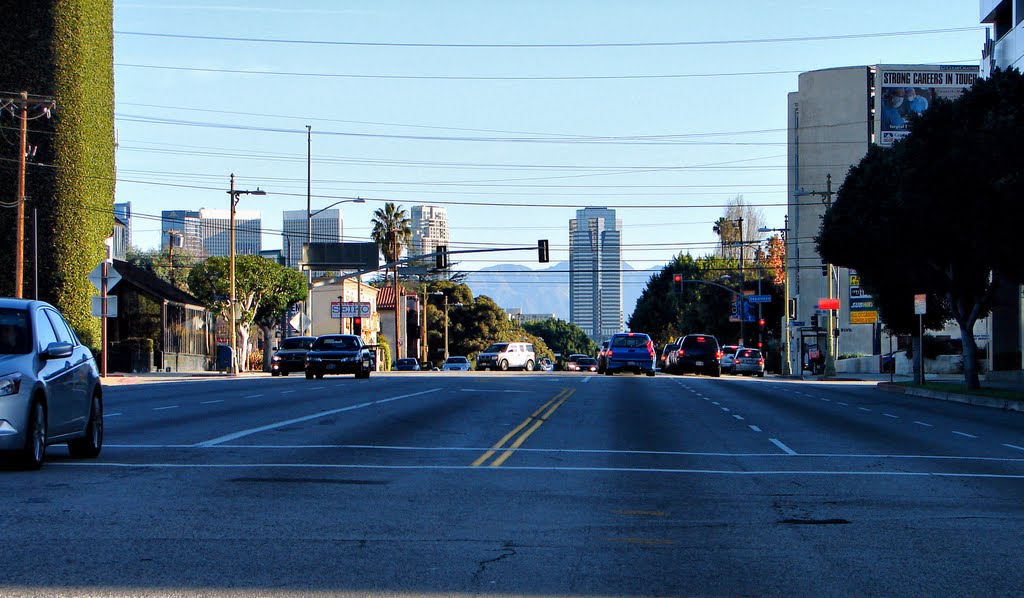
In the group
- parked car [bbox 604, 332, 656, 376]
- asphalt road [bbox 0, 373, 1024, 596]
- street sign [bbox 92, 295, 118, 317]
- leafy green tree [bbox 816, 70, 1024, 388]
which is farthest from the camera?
parked car [bbox 604, 332, 656, 376]

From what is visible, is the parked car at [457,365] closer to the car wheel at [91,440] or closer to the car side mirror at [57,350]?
the car wheel at [91,440]

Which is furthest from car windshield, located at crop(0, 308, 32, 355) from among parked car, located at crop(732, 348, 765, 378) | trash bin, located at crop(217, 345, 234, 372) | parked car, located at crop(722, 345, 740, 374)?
parked car, located at crop(722, 345, 740, 374)

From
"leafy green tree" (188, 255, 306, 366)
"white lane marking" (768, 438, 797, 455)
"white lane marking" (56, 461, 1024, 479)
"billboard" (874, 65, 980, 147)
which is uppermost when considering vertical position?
"billboard" (874, 65, 980, 147)

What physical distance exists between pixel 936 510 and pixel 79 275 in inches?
1823

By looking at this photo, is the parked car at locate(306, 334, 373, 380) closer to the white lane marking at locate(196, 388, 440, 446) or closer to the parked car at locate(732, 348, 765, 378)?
the white lane marking at locate(196, 388, 440, 446)

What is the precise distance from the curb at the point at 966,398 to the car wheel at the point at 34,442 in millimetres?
23757

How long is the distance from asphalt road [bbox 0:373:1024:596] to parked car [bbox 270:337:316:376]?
1373 inches

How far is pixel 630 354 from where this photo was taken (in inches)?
2232

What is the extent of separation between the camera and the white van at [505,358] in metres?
74.4

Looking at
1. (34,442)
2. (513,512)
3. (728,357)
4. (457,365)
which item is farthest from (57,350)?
(457,365)

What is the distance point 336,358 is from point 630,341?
1555cm

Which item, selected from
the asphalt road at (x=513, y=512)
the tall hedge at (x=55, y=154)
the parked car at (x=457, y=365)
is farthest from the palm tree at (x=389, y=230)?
the asphalt road at (x=513, y=512)

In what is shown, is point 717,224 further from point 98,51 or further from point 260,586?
point 260,586

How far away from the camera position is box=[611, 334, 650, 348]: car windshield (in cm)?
5688
